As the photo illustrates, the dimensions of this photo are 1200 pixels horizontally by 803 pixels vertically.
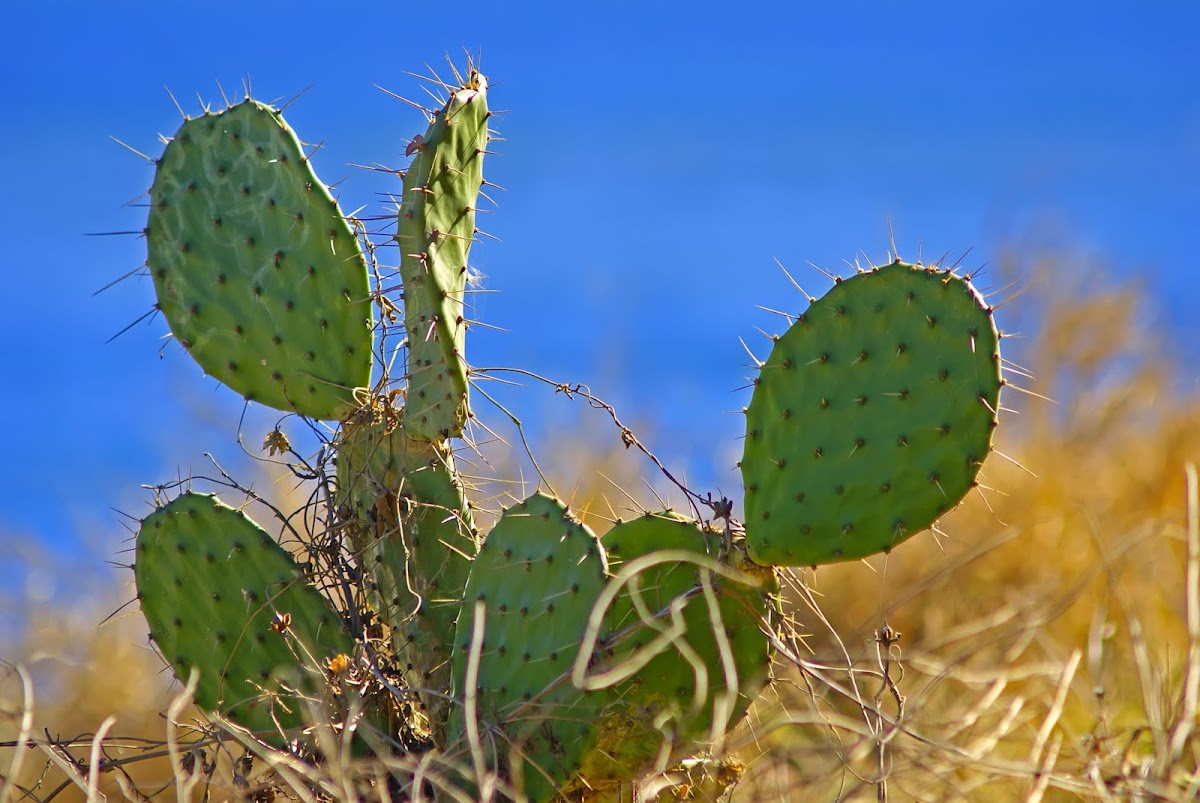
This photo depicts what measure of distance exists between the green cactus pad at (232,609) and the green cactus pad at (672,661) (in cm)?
47

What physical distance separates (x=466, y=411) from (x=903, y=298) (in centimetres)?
68

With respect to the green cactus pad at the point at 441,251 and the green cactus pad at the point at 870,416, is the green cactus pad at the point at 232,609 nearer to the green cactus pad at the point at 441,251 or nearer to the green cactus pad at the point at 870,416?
the green cactus pad at the point at 441,251

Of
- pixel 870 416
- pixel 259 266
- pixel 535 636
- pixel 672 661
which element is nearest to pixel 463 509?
pixel 535 636

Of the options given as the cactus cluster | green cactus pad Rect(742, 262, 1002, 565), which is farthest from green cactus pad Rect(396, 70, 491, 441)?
green cactus pad Rect(742, 262, 1002, 565)

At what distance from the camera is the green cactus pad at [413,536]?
6.48 feet

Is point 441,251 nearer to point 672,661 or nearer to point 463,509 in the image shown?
point 463,509

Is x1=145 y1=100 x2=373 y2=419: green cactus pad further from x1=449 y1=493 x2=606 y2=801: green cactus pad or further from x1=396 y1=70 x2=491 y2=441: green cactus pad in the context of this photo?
x1=449 y1=493 x2=606 y2=801: green cactus pad

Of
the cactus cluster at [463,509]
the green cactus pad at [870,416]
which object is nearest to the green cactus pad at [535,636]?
the cactus cluster at [463,509]

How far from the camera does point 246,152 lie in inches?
85.2

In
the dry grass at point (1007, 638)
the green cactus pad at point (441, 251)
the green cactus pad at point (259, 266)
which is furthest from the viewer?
the green cactus pad at point (259, 266)

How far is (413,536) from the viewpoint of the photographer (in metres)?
1.99

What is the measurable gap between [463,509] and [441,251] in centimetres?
41

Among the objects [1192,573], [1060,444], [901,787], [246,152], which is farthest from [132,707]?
[1060,444]

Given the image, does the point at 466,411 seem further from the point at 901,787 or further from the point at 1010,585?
the point at 1010,585
